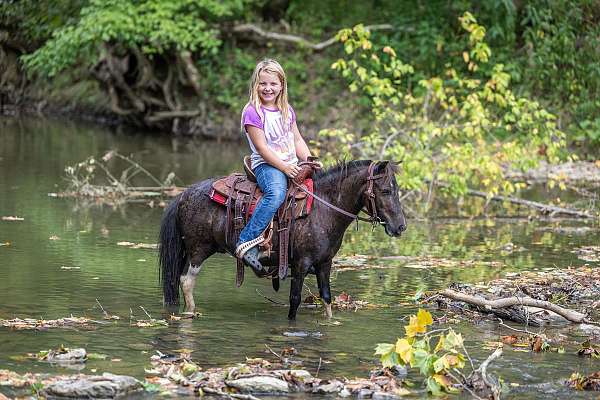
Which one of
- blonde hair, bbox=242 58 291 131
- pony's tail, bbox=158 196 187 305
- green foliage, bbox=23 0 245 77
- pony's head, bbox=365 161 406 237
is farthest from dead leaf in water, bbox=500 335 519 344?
green foliage, bbox=23 0 245 77

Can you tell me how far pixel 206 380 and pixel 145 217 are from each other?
9.06m

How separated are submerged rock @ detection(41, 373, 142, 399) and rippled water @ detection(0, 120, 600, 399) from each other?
54 centimetres

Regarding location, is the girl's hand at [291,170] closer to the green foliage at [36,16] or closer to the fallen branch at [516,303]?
the fallen branch at [516,303]

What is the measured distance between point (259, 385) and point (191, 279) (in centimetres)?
292

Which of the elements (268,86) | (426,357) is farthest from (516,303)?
(268,86)

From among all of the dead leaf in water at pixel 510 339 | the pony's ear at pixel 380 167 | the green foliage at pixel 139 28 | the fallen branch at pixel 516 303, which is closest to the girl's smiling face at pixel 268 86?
the pony's ear at pixel 380 167

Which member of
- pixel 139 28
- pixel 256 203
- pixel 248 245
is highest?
pixel 139 28

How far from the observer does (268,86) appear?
387 inches

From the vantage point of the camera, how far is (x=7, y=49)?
38500 millimetres

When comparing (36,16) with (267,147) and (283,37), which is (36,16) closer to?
(283,37)

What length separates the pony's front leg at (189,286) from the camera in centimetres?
1004

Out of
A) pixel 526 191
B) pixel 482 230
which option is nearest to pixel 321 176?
pixel 482 230

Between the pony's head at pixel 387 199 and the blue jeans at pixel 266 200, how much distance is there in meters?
0.83

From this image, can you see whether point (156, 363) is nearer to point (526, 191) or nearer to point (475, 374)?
point (475, 374)
